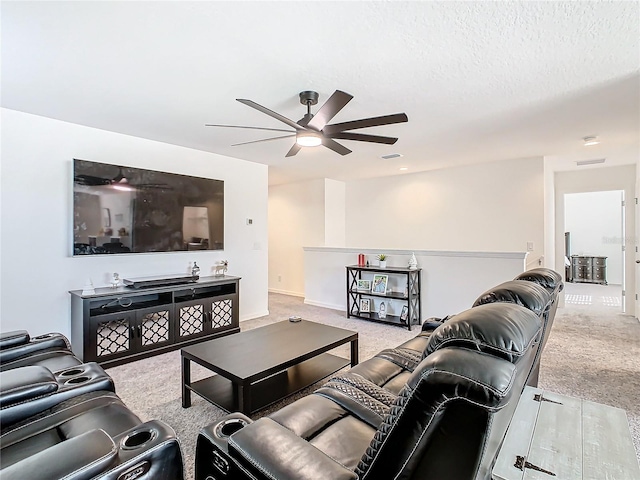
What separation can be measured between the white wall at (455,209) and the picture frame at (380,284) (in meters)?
1.60

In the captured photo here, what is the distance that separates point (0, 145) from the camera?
290 cm

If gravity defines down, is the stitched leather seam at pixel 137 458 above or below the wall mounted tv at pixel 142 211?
below

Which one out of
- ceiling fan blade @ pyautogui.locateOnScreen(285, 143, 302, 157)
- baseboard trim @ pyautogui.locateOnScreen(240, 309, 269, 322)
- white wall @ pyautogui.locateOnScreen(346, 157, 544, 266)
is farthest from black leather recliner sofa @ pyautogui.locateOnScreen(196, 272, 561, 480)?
white wall @ pyautogui.locateOnScreen(346, 157, 544, 266)

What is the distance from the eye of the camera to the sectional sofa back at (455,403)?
2.30 feet

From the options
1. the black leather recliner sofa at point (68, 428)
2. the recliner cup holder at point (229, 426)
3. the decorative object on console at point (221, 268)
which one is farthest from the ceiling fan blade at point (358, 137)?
the decorative object on console at point (221, 268)

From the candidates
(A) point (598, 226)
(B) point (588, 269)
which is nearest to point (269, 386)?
(B) point (588, 269)

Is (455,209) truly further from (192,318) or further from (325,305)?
(192,318)

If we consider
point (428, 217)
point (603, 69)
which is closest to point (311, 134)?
point (603, 69)

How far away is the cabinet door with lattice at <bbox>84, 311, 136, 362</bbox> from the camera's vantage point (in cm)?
304

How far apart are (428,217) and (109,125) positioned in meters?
4.93

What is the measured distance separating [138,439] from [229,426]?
12.5 inches

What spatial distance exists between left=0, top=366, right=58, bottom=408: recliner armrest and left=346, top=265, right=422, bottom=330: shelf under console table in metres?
3.72

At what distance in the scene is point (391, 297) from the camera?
462 cm

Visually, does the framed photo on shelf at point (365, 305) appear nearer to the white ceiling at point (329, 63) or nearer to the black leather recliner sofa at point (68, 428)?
the white ceiling at point (329, 63)
